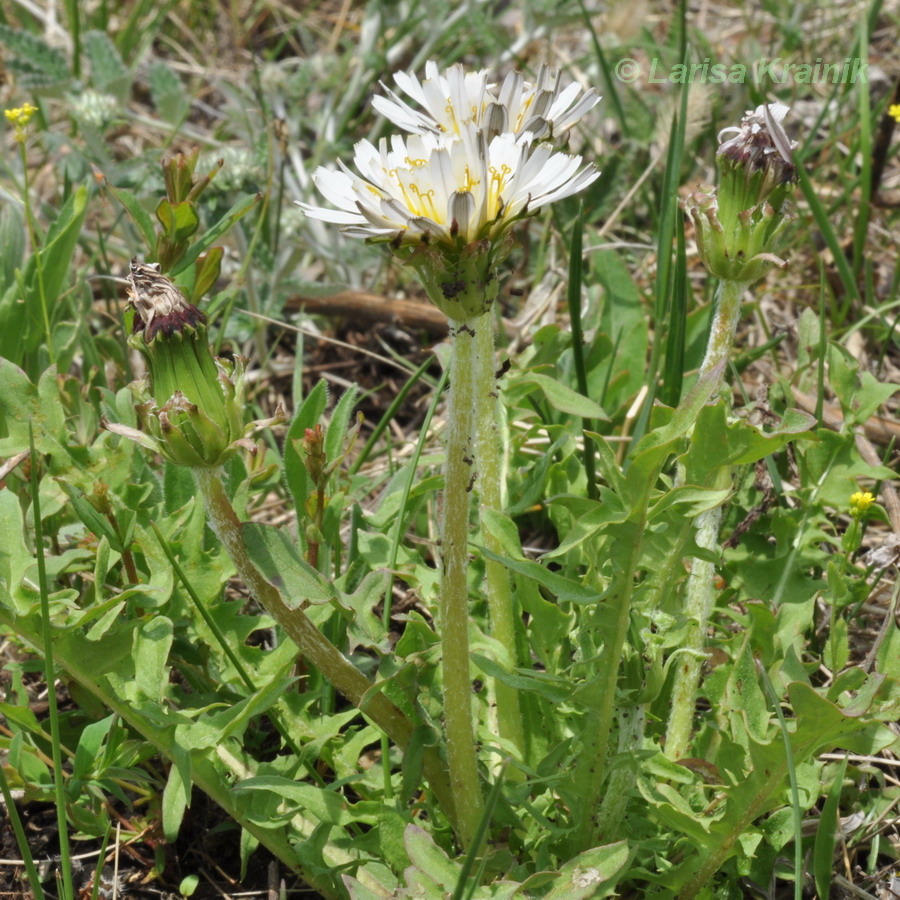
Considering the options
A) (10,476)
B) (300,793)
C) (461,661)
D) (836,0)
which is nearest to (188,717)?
(300,793)

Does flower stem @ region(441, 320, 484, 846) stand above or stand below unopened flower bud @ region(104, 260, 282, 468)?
below

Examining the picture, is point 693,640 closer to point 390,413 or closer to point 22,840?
point 390,413

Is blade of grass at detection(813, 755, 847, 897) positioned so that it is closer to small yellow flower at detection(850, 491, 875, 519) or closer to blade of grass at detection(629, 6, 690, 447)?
small yellow flower at detection(850, 491, 875, 519)

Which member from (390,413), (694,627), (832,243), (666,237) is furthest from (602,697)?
(832,243)

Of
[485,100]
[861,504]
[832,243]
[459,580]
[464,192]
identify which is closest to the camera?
[464,192]

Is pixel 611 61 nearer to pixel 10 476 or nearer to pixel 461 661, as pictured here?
pixel 10 476

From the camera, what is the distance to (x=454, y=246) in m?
1.48

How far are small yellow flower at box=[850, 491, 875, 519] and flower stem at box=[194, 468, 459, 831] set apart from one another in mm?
1020

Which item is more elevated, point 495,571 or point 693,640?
point 495,571

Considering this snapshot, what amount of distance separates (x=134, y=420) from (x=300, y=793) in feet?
3.03

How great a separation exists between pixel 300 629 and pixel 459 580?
0.92 ft

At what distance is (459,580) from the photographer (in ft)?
5.49

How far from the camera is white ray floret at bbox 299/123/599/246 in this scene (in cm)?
146

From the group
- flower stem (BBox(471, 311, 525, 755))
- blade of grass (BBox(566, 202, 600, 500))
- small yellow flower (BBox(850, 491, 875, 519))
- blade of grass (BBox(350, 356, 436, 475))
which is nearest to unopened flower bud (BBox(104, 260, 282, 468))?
flower stem (BBox(471, 311, 525, 755))
